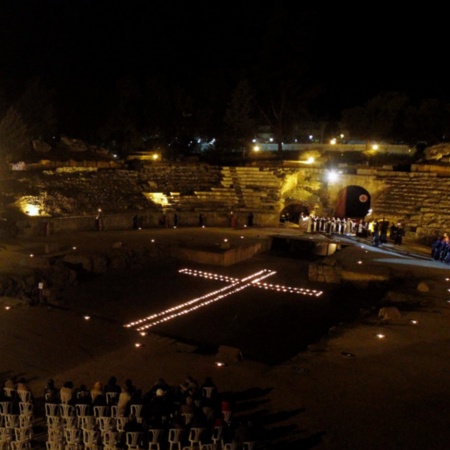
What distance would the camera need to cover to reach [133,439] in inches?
264

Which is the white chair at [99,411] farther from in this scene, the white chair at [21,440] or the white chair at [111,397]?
the white chair at [21,440]

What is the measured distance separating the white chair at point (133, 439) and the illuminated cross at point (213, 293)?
6.28m

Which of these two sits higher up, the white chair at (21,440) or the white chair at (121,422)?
the white chair at (121,422)

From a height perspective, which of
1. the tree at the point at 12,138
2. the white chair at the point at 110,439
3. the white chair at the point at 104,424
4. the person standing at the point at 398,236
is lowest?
the white chair at the point at 110,439

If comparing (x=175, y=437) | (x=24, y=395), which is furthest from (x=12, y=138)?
(x=175, y=437)

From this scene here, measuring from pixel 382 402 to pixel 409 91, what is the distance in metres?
52.8

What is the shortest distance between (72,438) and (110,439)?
529mm

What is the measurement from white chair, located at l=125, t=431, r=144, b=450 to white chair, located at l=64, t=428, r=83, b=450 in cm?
85

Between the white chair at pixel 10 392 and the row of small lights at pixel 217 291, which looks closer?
the white chair at pixel 10 392

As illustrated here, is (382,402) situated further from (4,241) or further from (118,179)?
(118,179)

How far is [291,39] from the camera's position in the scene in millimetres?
40656

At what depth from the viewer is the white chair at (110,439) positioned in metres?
6.94

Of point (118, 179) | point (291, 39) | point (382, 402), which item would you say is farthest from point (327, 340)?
point (291, 39)

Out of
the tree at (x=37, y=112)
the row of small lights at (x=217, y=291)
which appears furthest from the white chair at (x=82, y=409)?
the tree at (x=37, y=112)
